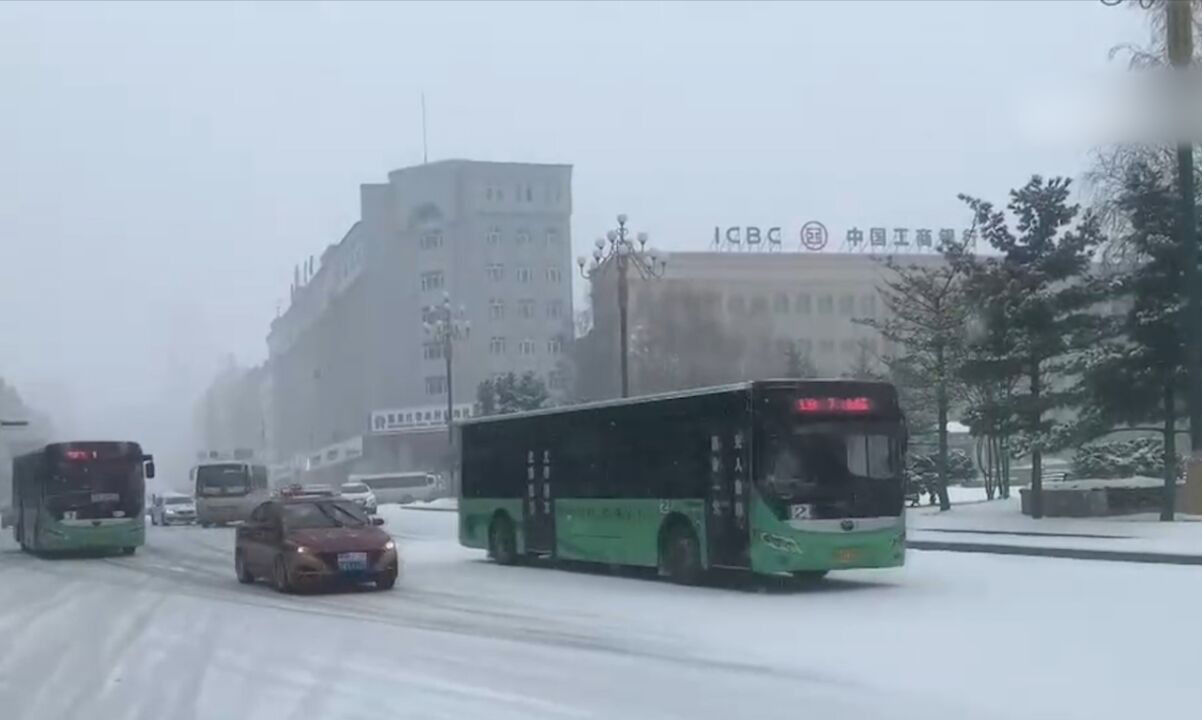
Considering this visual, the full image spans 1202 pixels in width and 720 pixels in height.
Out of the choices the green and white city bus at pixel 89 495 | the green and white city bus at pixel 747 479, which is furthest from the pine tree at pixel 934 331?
the green and white city bus at pixel 89 495

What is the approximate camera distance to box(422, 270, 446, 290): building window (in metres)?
105

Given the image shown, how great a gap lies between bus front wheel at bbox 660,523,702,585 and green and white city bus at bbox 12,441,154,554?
17510 mm

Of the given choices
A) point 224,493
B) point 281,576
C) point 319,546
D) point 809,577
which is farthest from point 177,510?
point 809,577

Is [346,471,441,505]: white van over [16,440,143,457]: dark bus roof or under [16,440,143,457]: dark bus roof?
under

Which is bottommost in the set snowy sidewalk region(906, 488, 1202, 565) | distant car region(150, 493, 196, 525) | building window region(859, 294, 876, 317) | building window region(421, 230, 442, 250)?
distant car region(150, 493, 196, 525)

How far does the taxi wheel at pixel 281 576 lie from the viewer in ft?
76.8

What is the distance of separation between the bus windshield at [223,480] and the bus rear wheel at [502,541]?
3254 centimetres

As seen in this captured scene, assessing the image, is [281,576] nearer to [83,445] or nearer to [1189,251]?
[83,445]

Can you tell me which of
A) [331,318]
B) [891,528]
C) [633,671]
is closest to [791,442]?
[891,528]

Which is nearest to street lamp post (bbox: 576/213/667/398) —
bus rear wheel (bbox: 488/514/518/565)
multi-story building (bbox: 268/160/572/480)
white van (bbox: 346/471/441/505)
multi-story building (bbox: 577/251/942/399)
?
multi-story building (bbox: 577/251/942/399)

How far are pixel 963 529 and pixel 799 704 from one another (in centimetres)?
2432

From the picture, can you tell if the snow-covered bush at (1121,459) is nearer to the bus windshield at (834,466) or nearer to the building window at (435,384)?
the bus windshield at (834,466)

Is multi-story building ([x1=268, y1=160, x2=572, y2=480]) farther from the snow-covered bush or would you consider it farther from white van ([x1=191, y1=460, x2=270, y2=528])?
the snow-covered bush

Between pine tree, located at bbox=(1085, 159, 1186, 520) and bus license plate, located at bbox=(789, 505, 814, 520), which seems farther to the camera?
pine tree, located at bbox=(1085, 159, 1186, 520)
